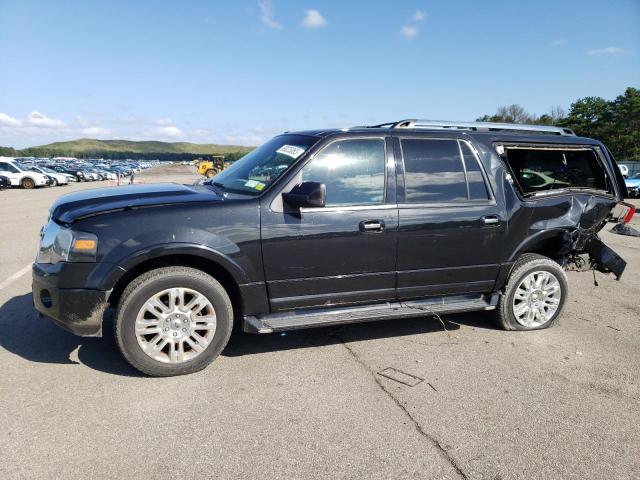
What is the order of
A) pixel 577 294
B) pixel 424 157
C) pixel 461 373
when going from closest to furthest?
pixel 461 373
pixel 424 157
pixel 577 294

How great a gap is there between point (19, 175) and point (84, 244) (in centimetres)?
3211

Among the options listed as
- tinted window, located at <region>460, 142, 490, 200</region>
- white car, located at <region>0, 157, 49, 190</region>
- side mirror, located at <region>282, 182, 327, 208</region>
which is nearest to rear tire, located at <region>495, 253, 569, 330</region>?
tinted window, located at <region>460, 142, 490, 200</region>

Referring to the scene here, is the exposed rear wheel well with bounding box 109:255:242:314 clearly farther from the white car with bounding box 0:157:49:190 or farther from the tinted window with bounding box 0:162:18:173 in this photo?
the tinted window with bounding box 0:162:18:173

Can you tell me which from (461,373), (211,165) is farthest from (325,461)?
(211,165)

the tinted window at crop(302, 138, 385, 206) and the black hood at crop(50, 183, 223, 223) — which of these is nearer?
the black hood at crop(50, 183, 223, 223)

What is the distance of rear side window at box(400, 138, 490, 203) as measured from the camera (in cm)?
424

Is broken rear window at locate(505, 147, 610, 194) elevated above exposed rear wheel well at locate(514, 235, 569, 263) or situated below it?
above

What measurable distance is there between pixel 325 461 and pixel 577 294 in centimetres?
490

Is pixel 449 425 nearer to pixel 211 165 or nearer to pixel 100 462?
pixel 100 462

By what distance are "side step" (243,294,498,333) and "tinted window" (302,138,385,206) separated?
911 mm

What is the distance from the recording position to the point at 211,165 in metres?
51.8

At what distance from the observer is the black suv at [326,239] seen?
3523 mm

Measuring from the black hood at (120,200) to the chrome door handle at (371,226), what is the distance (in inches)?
45.9

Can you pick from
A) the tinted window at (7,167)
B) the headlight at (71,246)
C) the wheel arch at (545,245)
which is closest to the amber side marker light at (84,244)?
the headlight at (71,246)
